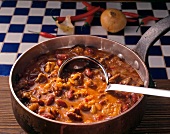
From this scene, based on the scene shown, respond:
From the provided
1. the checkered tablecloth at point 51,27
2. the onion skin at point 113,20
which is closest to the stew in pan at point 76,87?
the checkered tablecloth at point 51,27

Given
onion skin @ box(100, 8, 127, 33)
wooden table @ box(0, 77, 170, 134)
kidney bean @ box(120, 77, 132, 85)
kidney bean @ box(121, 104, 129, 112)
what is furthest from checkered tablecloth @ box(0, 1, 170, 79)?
kidney bean @ box(121, 104, 129, 112)

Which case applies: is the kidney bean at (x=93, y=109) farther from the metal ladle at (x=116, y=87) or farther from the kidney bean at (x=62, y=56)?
the kidney bean at (x=62, y=56)

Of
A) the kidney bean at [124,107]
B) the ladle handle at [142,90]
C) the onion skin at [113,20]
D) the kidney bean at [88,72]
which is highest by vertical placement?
the ladle handle at [142,90]

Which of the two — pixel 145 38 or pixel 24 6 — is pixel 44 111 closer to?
pixel 145 38

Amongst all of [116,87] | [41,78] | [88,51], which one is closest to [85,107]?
[116,87]

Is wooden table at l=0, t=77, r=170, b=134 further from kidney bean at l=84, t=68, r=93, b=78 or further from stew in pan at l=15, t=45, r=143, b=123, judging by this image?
kidney bean at l=84, t=68, r=93, b=78

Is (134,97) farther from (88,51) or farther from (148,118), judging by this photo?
(88,51)
